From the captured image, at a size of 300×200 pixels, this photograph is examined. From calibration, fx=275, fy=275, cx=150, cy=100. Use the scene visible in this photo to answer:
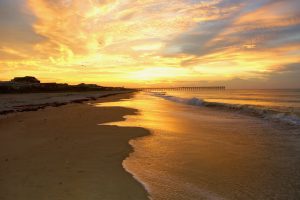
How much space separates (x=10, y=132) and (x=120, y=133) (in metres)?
4.76

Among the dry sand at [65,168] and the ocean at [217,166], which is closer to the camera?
the dry sand at [65,168]

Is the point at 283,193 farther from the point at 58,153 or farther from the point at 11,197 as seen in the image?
the point at 58,153

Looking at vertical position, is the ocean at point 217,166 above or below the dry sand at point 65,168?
below

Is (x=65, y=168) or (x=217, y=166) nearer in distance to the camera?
(x=65, y=168)

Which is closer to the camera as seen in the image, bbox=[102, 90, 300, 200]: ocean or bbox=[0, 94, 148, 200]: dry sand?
bbox=[0, 94, 148, 200]: dry sand

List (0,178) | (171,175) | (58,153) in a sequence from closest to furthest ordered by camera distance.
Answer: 1. (0,178)
2. (171,175)
3. (58,153)

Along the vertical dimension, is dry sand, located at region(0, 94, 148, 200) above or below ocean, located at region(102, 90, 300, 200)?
above

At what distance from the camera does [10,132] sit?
1195 centimetres

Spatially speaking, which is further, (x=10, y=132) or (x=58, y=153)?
(x=10, y=132)

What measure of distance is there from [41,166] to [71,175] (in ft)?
3.72

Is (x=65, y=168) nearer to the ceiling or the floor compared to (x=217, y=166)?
nearer to the ceiling

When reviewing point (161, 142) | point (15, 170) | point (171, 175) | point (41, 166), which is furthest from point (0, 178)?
point (161, 142)

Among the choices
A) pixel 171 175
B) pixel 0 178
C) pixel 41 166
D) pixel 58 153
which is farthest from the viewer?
pixel 58 153

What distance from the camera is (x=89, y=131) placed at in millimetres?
12625
